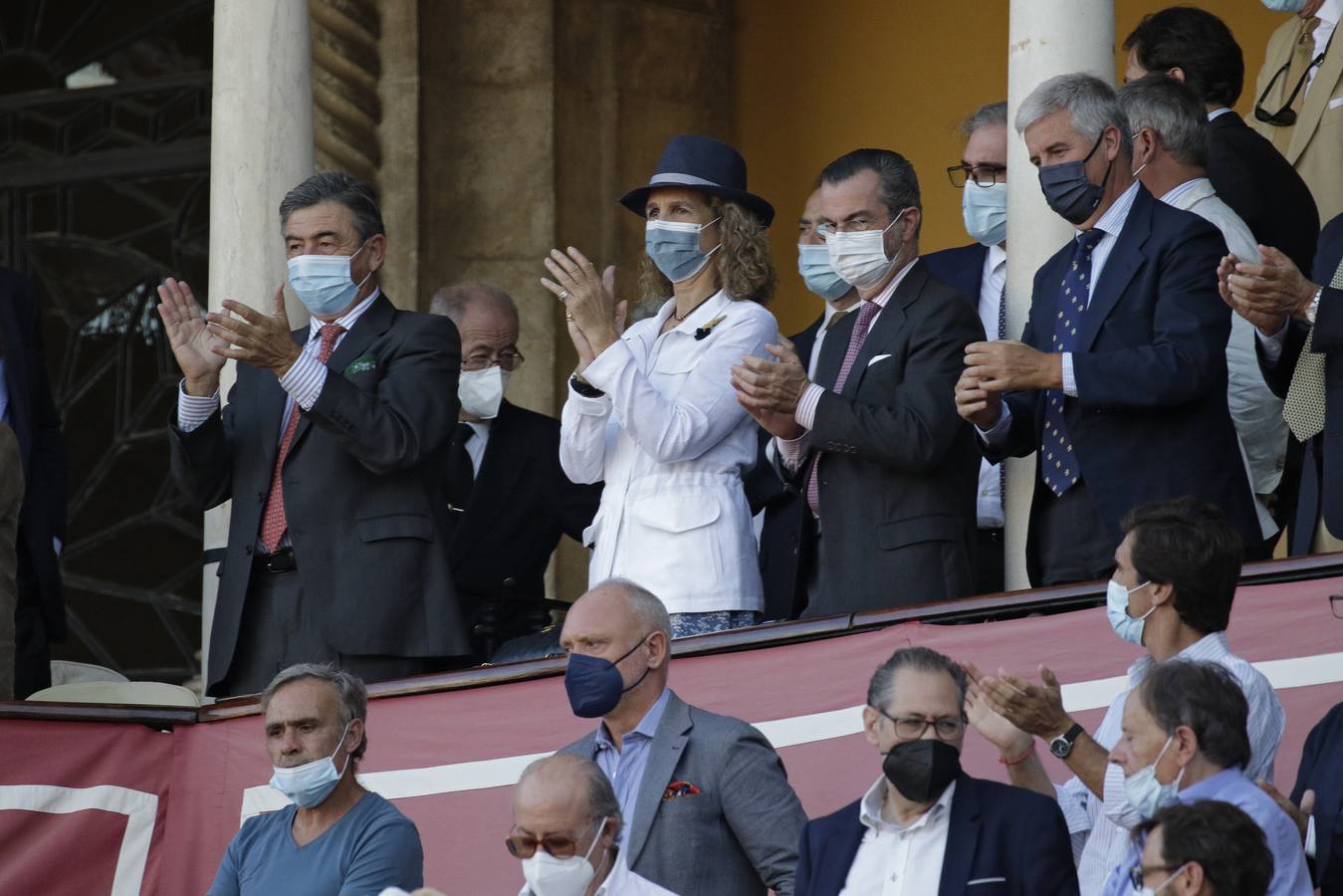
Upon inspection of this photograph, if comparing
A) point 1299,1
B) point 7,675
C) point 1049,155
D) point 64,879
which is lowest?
point 64,879

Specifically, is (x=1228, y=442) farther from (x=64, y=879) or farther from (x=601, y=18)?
(x=601, y=18)

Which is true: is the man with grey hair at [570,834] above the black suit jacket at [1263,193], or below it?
below

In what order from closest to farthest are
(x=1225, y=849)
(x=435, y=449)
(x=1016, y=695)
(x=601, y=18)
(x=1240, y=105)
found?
(x=1225, y=849) → (x=1016, y=695) → (x=435, y=449) → (x=1240, y=105) → (x=601, y=18)

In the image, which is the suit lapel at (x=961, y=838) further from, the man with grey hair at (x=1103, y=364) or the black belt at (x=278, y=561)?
the black belt at (x=278, y=561)

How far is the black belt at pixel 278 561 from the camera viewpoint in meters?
7.37

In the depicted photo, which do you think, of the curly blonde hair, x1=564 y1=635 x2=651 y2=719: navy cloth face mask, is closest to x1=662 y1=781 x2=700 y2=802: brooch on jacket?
x1=564 y1=635 x2=651 y2=719: navy cloth face mask

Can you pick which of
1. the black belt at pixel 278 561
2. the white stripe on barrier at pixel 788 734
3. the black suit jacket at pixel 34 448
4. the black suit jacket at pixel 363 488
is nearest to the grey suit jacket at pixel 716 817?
the white stripe on barrier at pixel 788 734

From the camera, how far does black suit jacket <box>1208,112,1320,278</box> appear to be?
7.77m

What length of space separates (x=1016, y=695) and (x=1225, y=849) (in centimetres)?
98

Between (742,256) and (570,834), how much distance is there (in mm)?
2421

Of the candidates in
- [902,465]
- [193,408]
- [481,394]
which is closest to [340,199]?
[193,408]

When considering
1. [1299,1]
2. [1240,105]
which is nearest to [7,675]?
[1299,1]

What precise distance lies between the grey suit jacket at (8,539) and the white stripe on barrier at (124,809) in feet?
1.59

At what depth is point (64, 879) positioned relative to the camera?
754cm
